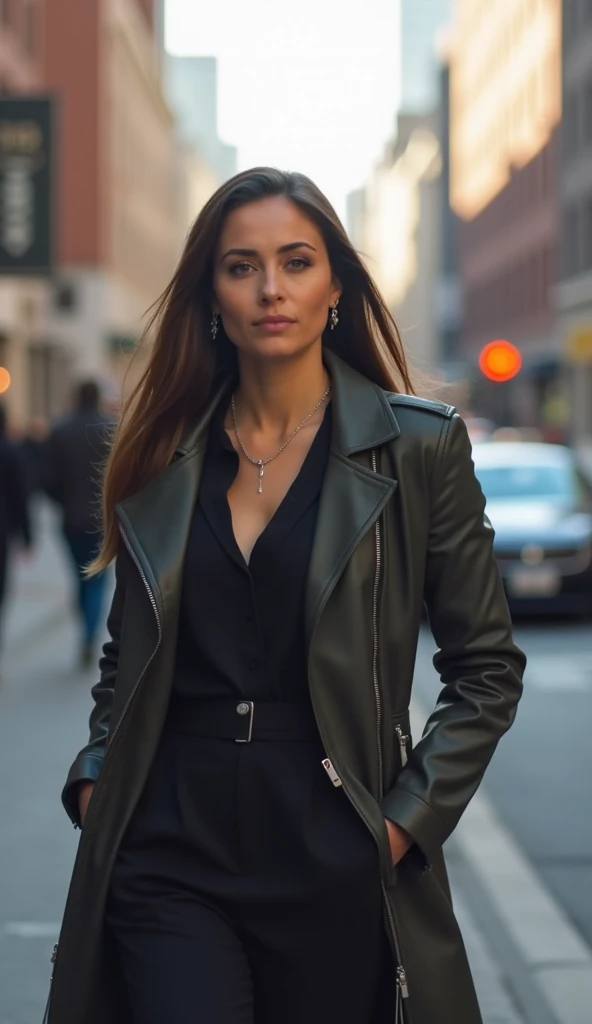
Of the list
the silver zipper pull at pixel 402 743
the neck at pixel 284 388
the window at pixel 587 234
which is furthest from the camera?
the window at pixel 587 234

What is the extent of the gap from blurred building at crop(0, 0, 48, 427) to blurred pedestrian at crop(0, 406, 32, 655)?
2712 centimetres

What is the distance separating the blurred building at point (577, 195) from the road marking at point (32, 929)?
167 ft

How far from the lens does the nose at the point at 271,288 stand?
283 cm

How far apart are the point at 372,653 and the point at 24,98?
1527 centimetres

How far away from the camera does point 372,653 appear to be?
8.78 feet

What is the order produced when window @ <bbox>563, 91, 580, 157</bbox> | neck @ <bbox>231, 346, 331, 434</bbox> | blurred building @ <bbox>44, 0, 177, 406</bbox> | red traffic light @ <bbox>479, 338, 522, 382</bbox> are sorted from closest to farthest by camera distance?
neck @ <bbox>231, 346, 331, 434</bbox> → red traffic light @ <bbox>479, 338, 522, 382</bbox> → window @ <bbox>563, 91, 580, 157</bbox> → blurred building @ <bbox>44, 0, 177, 406</bbox>

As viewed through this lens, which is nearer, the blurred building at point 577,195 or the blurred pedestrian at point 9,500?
the blurred pedestrian at point 9,500

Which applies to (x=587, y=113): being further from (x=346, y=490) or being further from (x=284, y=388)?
(x=346, y=490)

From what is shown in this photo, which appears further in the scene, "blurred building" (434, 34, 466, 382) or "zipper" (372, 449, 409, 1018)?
"blurred building" (434, 34, 466, 382)

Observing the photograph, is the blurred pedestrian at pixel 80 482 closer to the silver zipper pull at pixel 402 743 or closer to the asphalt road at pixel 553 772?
the asphalt road at pixel 553 772

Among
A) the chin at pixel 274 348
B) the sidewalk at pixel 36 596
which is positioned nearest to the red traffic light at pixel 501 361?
the sidewalk at pixel 36 596

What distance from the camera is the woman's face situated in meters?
2.85

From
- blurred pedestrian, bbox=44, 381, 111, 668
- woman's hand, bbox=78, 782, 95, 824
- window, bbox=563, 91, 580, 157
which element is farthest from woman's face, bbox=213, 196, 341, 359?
window, bbox=563, 91, 580, 157

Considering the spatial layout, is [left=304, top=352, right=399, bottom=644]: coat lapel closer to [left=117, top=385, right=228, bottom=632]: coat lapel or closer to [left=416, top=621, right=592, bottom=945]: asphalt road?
[left=117, top=385, right=228, bottom=632]: coat lapel
